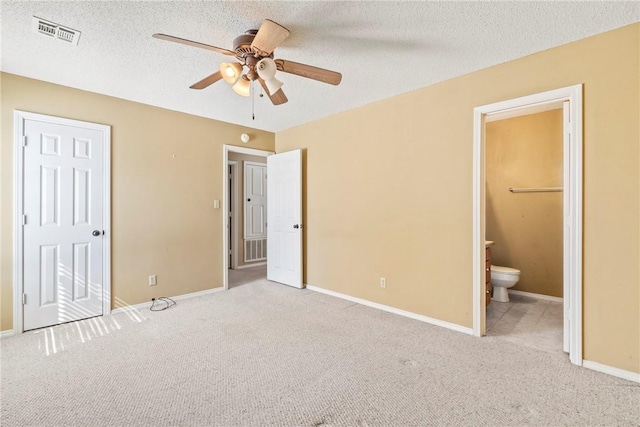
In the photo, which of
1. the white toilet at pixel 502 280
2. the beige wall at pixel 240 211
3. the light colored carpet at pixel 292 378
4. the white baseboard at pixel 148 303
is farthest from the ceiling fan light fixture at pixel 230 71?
the beige wall at pixel 240 211

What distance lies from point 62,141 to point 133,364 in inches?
94.6

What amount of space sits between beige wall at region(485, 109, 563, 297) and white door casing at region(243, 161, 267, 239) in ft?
14.1

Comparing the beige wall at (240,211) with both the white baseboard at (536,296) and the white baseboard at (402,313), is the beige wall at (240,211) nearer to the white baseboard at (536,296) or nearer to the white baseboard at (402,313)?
the white baseboard at (402,313)

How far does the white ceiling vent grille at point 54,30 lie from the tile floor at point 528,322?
13.9 ft

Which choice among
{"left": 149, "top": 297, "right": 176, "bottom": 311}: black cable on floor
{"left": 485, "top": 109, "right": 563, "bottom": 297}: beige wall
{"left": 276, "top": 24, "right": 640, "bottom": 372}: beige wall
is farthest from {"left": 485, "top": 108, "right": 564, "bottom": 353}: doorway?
{"left": 149, "top": 297, "right": 176, "bottom": 311}: black cable on floor

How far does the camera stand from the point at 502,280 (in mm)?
3580

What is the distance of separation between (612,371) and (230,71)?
11.2ft

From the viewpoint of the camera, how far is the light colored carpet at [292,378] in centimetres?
166

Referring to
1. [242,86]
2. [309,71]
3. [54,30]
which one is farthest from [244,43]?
[54,30]

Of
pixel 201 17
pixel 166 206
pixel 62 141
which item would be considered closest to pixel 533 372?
pixel 201 17

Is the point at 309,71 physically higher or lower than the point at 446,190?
higher

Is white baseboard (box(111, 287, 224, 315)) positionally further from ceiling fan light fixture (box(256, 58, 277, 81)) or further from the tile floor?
the tile floor

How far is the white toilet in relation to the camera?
3.54 m

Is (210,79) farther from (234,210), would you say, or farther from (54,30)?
(234,210)
